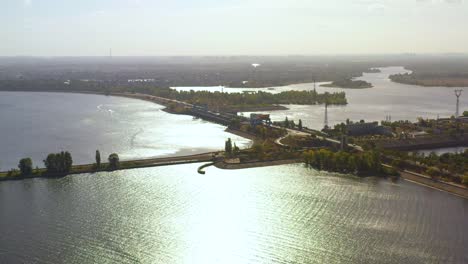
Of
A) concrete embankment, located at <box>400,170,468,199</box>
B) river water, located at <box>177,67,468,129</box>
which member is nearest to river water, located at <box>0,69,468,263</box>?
concrete embankment, located at <box>400,170,468,199</box>

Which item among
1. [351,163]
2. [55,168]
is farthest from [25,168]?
[351,163]

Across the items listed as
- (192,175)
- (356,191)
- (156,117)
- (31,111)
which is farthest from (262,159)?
(31,111)

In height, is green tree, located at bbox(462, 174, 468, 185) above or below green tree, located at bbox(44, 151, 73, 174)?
→ below

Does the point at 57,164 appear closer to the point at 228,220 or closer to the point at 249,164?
the point at 249,164

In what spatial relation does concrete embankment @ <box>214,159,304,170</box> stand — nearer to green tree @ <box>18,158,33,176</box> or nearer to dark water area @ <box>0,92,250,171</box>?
dark water area @ <box>0,92,250,171</box>

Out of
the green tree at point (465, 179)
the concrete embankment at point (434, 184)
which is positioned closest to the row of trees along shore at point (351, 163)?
the concrete embankment at point (434, 184)

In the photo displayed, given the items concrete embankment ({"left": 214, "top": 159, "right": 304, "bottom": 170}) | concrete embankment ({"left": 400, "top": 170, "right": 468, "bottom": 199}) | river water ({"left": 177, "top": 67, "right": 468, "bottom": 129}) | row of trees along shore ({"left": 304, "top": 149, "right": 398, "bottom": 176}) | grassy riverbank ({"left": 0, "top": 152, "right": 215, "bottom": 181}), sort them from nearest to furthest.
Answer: concrete embankment ({"left": 400, "top": 170, "right": 468, "bottom": 199})
grassy riverbank ({"left": 0, "top": 152, "right": 215, "bottom": 181})
row of trees along shore ({"left": 304, "top": 149, "right": 398, "bottom": 176})
concrete embankment ({"left": 214, "top": 159, "right": 304, "bottom": 170})
river water ({"left": 177, "top": 67, "right": 468, "bottom": 129})
